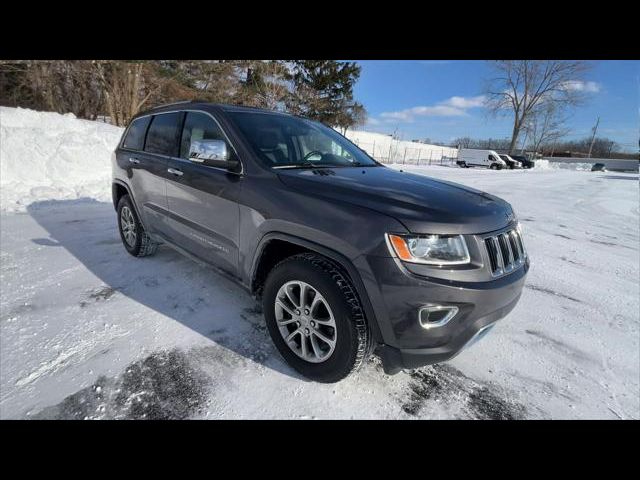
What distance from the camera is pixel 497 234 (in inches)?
75.9

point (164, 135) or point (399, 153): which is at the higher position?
point (164, 135)

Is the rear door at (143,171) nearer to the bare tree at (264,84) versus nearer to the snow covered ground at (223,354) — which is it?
the snow covered ground at (223,354)

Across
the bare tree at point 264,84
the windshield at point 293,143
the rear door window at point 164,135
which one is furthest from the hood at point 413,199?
the bare tree at point 264,84

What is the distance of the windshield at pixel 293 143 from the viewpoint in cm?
259

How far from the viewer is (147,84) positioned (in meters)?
17.6

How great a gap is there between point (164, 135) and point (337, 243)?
259 cm

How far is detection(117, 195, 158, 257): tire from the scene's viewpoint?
13.0ft

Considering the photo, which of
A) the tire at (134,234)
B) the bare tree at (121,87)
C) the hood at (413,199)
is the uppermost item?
the bare tree at (121,87)

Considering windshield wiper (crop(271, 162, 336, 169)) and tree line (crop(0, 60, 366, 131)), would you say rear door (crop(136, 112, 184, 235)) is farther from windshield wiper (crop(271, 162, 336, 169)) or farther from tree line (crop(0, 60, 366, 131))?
tree line (crop(0, 60, 366, 131))

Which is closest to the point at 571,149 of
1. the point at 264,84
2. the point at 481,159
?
the point at 481,159

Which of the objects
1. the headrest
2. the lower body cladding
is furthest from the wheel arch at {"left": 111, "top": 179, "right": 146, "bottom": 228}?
the lower body cladding

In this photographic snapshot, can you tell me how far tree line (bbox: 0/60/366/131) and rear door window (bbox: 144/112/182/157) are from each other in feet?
27.7

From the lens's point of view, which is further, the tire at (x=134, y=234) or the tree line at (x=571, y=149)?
the tree line at (x=571, y=149)

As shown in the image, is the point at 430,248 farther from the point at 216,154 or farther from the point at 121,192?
the point at 121,192
